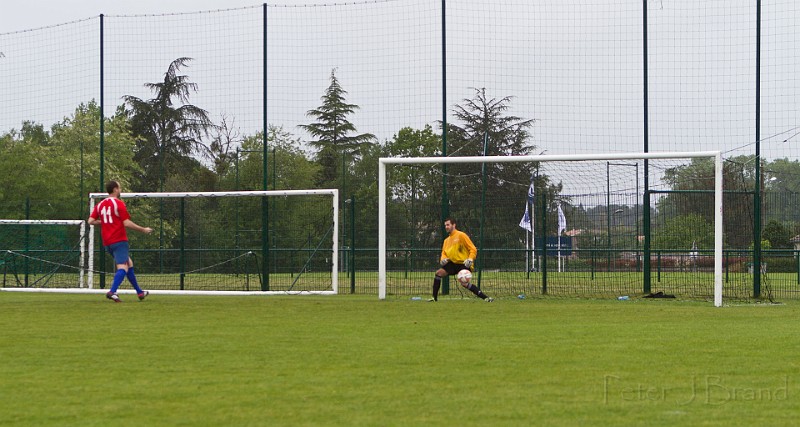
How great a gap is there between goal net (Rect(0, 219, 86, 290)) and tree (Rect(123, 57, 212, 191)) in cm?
2969

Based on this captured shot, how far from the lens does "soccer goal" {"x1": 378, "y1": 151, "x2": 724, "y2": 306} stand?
1953cm

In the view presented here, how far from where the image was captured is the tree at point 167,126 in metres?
56.7

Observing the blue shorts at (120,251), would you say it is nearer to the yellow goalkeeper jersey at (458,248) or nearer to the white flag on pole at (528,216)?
the yellow goalkeeper jersey at (458,248)

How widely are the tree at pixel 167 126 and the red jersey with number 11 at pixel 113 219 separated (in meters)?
40.1

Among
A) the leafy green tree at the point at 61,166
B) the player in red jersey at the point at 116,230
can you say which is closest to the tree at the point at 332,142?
the leafy green tree at the point at 61,166

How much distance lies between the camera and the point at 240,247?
2391cm

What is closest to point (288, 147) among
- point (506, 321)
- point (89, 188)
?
point (89, 188)

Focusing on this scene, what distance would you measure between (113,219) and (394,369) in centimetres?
933

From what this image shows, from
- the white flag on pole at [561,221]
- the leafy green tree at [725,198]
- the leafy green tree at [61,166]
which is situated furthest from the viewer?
the leafy green tree at [61,166]

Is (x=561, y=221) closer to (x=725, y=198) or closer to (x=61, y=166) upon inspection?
(x=725, y=198)

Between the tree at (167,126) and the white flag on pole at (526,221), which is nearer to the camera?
the white flag on pole at (526,221)

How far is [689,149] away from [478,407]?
48.5 ft

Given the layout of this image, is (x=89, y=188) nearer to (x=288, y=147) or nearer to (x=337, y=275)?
A: (x=288, y=147)

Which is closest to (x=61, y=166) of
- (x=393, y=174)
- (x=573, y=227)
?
(x=393, y=174)
